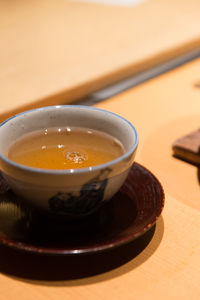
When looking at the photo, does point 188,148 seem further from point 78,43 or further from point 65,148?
point 78,43

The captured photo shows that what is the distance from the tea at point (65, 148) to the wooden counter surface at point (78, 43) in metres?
0.27

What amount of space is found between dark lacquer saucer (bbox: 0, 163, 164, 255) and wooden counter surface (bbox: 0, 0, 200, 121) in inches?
13.1

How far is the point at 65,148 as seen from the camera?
53cm

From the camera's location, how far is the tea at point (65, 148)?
49cm

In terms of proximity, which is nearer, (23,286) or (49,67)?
(23,286)

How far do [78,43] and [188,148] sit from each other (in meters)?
0.61

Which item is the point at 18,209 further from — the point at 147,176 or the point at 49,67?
the point at 49,67

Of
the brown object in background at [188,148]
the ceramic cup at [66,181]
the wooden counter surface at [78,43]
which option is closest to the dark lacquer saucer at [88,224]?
the ceramic cup at [66,181]

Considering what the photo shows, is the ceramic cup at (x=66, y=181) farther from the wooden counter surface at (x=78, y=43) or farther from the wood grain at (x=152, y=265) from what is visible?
the wooden counter surface at (x=78, y=43)

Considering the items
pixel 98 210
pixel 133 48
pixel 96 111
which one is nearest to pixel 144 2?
pixel 133 48

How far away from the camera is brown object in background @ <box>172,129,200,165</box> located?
0.67 m

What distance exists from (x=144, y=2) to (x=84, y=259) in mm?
1315

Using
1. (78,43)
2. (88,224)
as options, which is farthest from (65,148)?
(78,43)

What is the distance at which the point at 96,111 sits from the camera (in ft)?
1.83
